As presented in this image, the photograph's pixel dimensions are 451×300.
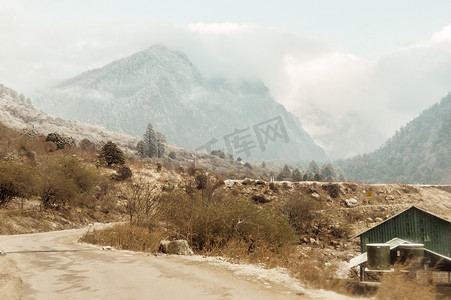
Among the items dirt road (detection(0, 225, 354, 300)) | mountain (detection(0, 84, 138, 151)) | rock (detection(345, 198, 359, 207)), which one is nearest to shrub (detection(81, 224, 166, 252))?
dirt road (detection(0, 225, 354, 300))

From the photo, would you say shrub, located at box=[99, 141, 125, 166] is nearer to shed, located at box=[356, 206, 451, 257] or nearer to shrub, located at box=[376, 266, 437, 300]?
shed, located at box=[356, 206, 451, 257]

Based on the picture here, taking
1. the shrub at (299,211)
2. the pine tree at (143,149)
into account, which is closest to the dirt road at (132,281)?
the shrub at (299,211)

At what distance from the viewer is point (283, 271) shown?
33.1 ft

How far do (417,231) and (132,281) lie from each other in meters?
31.4

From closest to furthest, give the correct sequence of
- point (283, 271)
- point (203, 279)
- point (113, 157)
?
point (203, 279) → point (283, 271) → point (113, 157)

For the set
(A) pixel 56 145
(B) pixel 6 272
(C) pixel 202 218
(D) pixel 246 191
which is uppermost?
(A) pixel 56 145

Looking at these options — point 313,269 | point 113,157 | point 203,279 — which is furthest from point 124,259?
point 113,157

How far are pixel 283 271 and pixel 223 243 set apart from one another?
18.1 feet

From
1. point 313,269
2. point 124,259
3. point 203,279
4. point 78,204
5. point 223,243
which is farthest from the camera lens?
point 78,204

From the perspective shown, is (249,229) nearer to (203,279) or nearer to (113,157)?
(203,279)

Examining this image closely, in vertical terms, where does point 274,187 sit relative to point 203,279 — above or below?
above

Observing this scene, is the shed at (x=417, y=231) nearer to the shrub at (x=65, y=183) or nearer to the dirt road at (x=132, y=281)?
the dirt road at (x=132, y=281)

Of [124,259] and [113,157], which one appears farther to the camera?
[113,157]

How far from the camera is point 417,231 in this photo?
33.2m
